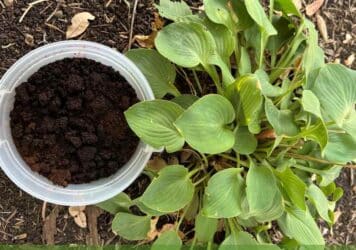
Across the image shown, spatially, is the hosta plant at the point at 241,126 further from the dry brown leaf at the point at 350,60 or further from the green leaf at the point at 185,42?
the dry brown leaf at the point at 350,60

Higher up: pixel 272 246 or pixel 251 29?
pixel 251 29

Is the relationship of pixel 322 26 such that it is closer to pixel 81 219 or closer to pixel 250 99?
pixel 250 99

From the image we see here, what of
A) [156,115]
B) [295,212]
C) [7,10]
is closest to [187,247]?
[295,212]

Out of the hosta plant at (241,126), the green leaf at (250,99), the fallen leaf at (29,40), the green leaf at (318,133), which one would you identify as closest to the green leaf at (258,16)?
the hosta plant at (241,126)

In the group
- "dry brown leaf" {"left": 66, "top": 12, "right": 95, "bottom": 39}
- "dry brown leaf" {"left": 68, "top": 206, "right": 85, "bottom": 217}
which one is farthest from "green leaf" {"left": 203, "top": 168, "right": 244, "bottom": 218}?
"dry brown leaf" {"left": 66, "top": 12, "right": 95, "bottom": 39}

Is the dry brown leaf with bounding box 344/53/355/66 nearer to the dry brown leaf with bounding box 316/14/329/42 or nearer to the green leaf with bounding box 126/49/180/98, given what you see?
the dry brown leaf with bounding box 316/14/329/42

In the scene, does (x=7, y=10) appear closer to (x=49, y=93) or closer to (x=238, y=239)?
(x=49, y=93)
